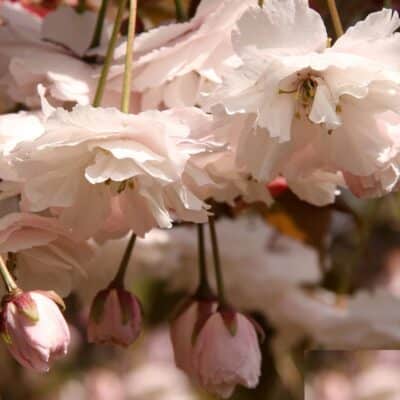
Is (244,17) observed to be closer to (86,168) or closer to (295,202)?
(86,168)

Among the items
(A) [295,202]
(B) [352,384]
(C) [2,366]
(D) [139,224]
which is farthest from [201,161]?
(C) [2,366]

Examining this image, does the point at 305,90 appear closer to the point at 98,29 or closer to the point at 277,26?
the point at 277,26

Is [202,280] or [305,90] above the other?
[305,90]

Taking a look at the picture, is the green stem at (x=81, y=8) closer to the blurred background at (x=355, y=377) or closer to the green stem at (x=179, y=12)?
the green stem at (x=179, y=12)

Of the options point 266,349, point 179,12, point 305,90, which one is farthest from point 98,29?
point 266,349

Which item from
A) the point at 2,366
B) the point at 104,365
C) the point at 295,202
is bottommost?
the point at 104,365

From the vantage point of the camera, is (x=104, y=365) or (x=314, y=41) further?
(x=104, y=365)
